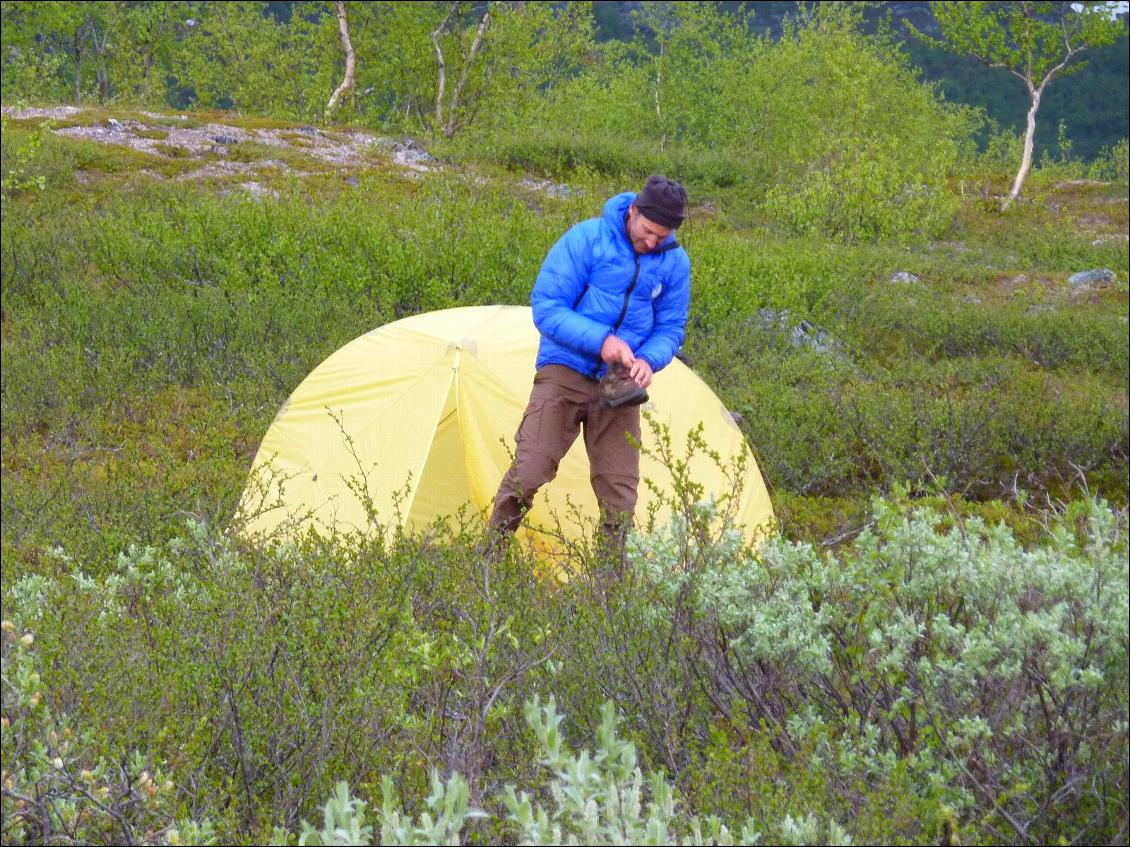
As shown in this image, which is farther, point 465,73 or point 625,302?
point 465,73

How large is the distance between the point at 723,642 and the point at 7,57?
4266 centimetres

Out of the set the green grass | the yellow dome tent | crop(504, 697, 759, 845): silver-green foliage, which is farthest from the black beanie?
crop(504, 697, 759, 845): silver-green foliage

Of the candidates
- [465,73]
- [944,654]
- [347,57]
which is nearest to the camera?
[944,654]

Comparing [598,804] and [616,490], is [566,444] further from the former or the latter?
[598,804]

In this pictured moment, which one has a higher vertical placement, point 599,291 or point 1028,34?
point 1028,34

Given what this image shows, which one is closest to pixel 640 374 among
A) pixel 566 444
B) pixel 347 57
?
pixel 566 444

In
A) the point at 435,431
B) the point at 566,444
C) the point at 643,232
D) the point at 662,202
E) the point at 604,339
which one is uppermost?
the point at 662,202

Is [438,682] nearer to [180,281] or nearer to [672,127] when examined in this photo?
[180,281]

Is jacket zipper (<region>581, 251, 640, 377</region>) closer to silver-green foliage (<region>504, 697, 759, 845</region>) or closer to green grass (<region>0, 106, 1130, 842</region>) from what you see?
green grass (<region>0, 106, 1130, 842</region>)

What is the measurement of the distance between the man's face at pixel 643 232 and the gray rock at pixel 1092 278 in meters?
13.1

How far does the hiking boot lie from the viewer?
529 centimetres

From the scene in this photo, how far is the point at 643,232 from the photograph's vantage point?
17.6ft

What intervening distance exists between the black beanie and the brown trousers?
81 centimetres

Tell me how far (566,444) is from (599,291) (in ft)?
2.45
